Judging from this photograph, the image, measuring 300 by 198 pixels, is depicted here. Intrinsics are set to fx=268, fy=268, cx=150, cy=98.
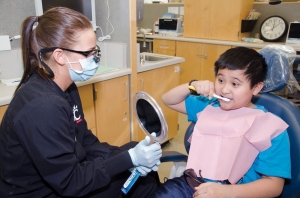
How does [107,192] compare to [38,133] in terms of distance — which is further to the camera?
[107,192]

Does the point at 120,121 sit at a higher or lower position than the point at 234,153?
lower

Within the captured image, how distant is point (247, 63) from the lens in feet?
3.36

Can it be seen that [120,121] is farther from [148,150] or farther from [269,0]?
[269,0]

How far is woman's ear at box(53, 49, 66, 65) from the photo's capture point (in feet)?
3.25

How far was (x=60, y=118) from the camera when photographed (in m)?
0.89

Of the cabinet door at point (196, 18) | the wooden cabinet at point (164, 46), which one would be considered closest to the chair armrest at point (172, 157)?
the cabinet door at point (196, 18)

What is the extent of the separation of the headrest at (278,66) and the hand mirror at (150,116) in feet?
1.56

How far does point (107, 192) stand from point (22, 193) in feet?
1.12

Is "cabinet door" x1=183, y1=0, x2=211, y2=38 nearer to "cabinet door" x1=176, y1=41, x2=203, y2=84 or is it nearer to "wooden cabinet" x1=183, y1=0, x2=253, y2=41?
"wooden cabinet" x1=183, y1=0, x2=253, y2=41

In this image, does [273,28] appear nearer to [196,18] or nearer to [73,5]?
[196,18]

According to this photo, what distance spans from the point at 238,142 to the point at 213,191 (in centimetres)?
21

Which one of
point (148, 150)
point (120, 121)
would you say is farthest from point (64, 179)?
point (120, 121)

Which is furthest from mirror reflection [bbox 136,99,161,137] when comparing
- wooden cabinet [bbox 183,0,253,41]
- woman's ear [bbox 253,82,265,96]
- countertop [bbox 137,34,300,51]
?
wooden cabinet [bbox 183,0,253,41]

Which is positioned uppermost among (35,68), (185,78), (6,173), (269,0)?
(269,0)
